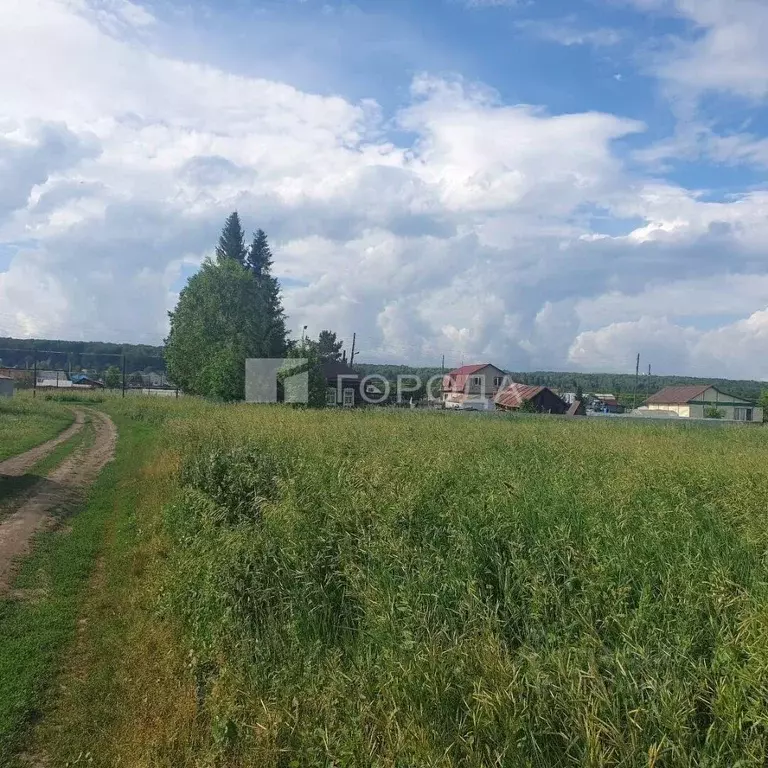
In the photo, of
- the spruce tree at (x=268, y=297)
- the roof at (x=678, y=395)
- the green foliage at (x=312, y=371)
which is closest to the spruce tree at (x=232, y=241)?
the spruce tree at (x=268, y=297)

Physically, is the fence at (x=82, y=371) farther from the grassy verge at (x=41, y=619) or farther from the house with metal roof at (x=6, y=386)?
the grassy verge at (x=41, y=619)

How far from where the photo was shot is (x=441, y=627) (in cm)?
426

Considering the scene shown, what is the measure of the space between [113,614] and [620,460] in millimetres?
6910

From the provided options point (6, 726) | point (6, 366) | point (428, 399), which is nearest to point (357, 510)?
point (6, 726)

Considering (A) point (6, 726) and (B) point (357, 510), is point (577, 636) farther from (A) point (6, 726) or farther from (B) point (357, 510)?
(A) point (6, 726)

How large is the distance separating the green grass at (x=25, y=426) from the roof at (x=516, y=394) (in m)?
33.3

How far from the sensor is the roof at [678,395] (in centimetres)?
6122

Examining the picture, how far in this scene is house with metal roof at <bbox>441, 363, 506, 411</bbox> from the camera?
6306 cm

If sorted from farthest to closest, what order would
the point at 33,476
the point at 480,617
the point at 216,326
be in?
the point at 216,326
the point at 33,476
the point at 480,617

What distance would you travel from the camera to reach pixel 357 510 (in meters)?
6.28

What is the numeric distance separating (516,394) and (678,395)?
19.6m

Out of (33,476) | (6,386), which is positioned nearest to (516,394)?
(6,386)

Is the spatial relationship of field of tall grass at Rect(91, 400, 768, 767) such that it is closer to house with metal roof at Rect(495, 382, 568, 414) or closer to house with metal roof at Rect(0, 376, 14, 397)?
house with metal roof at Rect(495, 382, 568, 414)

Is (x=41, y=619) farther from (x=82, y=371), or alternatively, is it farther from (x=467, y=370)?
(x=82, y=371)
